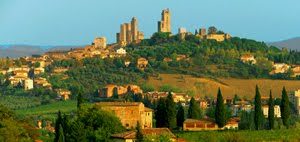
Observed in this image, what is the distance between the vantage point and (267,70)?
94.4 metres

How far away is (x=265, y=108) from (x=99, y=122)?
25.1 meters

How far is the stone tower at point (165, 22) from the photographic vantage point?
127188 millimetres

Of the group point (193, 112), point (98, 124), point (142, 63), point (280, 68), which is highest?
point (142, 63)

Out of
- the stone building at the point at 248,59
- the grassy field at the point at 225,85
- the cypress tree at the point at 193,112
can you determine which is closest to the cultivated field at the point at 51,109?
the cypress tree at the point at 193,112

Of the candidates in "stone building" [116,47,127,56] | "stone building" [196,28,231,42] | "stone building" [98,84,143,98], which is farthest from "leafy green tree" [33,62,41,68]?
"stone building" [98,84,143,98]

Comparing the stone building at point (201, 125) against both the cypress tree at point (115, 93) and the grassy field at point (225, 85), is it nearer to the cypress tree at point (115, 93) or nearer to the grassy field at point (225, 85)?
the cypress tree at point (115, 93)

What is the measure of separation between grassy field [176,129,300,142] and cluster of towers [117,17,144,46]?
81.5m

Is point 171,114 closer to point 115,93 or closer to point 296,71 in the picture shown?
point 115,93

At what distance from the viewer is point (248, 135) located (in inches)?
1684

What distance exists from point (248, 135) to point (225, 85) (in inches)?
1779

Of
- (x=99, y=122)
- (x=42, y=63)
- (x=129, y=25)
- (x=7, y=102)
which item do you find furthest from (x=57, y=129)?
(x=129, y=25)

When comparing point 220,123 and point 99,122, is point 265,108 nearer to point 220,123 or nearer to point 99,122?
point 220,123

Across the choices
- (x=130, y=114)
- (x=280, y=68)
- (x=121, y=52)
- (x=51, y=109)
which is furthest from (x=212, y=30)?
(x=130, y=114)

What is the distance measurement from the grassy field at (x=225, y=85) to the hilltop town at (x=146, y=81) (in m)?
0.79
